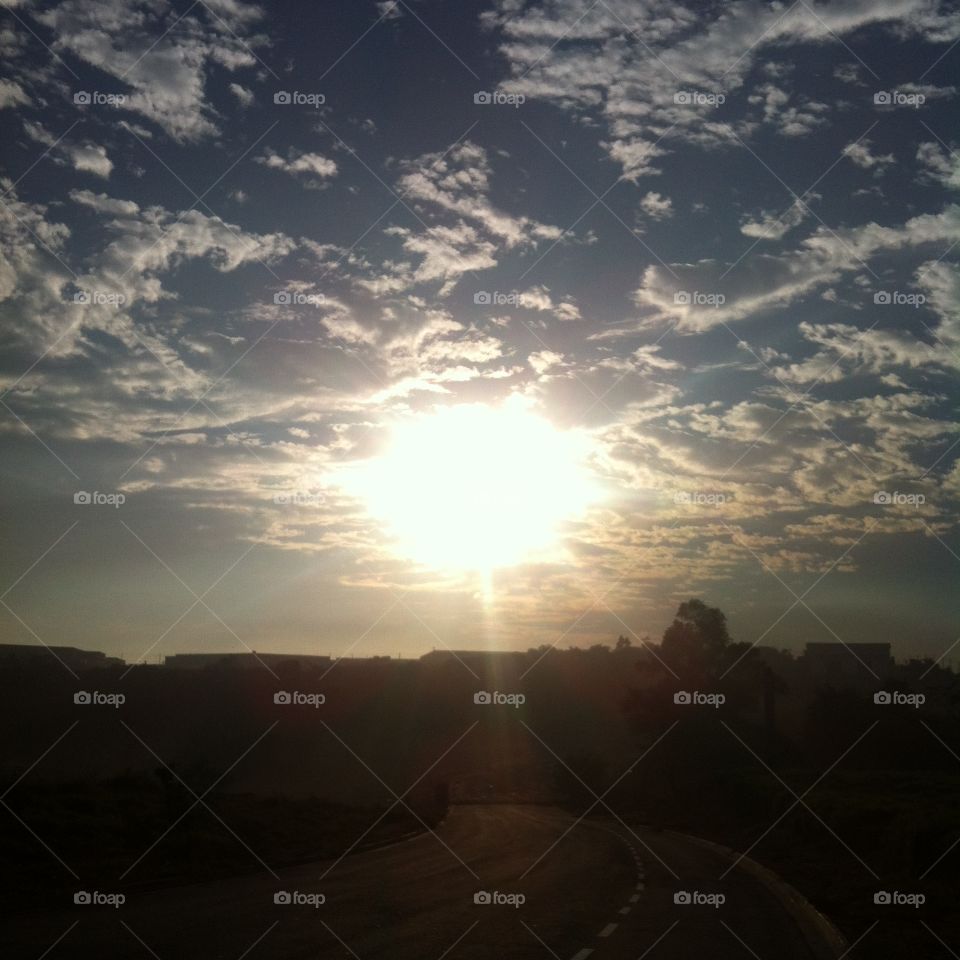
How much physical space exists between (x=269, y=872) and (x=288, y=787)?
51.5 metres

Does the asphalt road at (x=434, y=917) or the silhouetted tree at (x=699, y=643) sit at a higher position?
the silhouetted tree at (x=699, y=643)

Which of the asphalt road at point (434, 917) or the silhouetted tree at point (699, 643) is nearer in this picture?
the asphalt road at point (434, 917)

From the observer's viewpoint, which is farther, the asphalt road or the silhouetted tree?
the silhouetted tree

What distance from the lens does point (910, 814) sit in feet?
74.6

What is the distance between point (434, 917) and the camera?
1325 cm

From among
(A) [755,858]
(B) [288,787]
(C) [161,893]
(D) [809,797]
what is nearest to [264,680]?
(B) [288,787]

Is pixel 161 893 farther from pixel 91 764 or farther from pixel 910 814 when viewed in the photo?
pixel 91 764

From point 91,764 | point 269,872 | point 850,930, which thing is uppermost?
point 850,930

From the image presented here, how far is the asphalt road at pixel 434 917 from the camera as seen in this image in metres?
10.7

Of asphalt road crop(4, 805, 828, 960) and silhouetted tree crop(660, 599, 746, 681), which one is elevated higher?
silhouetted tree crop(660, 599, 746, 681)

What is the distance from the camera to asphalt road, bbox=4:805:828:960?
10.7 m

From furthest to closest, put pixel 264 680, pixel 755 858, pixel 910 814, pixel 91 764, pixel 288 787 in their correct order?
pixel 264 680 → pixel 91 764 → pixel 288 787 → pixel 755 858 → pixel 910 814

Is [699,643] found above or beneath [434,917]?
above

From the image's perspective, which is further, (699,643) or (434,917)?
(699,643)
